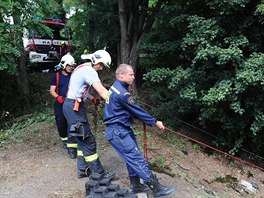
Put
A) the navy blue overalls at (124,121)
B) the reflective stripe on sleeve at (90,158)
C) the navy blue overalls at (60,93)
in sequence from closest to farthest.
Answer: the navy blue overalls at (124,121) < the reflective stripe on sleeve at (90,158) < the navy blue overalls at (60,93)

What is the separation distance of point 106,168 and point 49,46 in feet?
35.5

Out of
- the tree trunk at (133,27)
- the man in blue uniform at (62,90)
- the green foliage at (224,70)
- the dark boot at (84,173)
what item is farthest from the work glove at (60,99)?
the tree trunk at (133,27)

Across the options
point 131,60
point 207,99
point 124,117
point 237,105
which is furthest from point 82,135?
point 131,60

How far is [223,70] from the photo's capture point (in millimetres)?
7145

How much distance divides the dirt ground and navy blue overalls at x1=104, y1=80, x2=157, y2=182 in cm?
84

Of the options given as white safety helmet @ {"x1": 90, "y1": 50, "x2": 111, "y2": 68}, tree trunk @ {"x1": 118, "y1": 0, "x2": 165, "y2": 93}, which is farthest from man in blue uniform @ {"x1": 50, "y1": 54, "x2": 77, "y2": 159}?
tree trunk @ {"x1": 118, "y1": 0, "x2": 165, "y2": 93}

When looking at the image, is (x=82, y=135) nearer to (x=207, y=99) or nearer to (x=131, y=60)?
(x=207, y=99)

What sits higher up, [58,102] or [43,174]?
[58,102]

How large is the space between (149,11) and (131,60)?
1811 mm

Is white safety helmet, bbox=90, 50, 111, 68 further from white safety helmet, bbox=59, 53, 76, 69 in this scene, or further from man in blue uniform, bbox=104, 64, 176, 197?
white safety helmet, bbox=59, 53, 76, 69

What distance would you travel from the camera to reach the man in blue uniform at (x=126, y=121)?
3.76 meters

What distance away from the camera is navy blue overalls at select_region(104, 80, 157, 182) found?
3.75 metres

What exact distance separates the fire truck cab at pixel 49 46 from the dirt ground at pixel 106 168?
6.79m

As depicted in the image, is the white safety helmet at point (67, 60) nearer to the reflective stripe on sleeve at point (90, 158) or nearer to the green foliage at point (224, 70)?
the reflective stripe on sleeve at point (90, 158)
